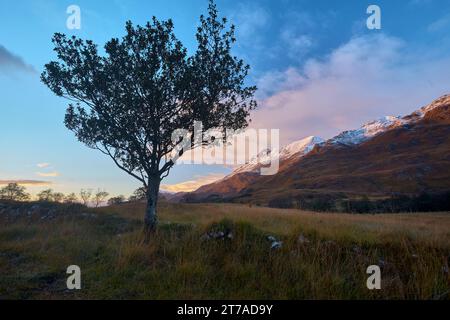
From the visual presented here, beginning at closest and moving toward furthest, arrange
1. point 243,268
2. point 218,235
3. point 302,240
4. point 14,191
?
point 243,268 → point 302,240 → point 218,235 → point 14,191

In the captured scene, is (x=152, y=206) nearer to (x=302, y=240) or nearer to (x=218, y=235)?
(x=218, y=235)

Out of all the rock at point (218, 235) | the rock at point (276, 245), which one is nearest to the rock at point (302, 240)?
the rock at point (276, 245)

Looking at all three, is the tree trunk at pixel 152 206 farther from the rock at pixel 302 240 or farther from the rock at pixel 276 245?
the rock at pixel 302 240

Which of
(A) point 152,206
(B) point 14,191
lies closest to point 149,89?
(A) point 152,206

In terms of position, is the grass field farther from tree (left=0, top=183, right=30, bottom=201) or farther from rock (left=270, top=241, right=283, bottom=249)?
tree (left=0, top=183, right=30, bottom=201)

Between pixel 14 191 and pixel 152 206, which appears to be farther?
pixel 14 191

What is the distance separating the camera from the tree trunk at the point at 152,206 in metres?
13.7

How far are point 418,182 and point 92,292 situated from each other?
18648 cm

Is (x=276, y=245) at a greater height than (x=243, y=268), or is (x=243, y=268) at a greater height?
(x=276, y=245)

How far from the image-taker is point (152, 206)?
14.1 metres
